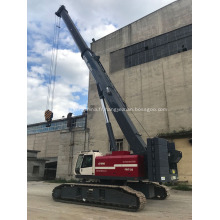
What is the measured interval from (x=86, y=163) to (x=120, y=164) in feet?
6.89

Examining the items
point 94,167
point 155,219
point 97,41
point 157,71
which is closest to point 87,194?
point 94,167

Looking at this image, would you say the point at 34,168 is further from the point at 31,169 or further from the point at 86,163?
the point at 86,163

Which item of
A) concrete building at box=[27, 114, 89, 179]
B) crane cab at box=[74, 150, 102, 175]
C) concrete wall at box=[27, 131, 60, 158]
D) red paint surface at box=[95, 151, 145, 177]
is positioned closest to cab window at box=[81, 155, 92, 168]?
crane cab at box=[74, 150, 102, 175]

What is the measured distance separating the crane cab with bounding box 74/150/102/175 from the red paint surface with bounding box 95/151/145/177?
0.91 feet

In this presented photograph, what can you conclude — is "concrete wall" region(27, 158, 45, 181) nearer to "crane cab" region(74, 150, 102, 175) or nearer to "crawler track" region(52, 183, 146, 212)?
"crawler track" region(52, 183, 146, 212)

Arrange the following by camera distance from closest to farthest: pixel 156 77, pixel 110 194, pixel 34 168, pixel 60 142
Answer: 1. pixel 110 194
2. pixel 156 77
3. pixel 60 142
4. pixel 34 168

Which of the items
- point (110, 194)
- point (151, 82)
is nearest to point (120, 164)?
point (110, 194)

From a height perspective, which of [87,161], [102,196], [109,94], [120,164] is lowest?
[102,196]

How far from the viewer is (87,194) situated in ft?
28.0

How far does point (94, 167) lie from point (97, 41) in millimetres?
22290

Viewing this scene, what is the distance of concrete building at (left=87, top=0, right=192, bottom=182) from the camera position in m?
17.8

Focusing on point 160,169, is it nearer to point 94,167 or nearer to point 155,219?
point 155,219

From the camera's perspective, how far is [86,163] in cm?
943

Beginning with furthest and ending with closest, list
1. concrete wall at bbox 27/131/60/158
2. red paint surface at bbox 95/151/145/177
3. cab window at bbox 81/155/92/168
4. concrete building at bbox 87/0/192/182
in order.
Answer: concrete wall at bbox 27/131/60/158 < concrete building at bbox 87/0/192/182 < cab window at bbox 81/155/92/168 < red paint surface at bbox 95/151/145/177
